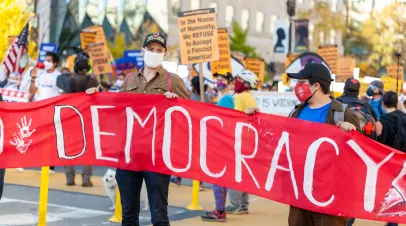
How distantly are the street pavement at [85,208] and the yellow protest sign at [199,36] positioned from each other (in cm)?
207

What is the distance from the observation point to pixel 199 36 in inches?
500

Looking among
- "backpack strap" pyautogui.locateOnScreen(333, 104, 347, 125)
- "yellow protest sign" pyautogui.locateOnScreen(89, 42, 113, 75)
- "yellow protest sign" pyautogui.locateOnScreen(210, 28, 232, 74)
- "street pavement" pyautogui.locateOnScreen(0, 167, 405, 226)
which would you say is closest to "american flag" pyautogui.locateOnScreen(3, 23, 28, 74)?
"street pavement" pyautogui.locateOnScreen(0, 167, 405, 226)

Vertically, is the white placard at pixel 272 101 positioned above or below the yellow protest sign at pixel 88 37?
below

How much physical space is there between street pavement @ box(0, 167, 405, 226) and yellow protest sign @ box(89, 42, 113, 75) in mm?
7433

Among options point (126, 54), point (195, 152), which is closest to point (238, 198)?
point (195, 152)

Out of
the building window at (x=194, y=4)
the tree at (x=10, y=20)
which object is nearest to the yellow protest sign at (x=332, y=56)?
the tree at (x=10, y=20)

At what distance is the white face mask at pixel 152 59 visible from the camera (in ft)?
26.9

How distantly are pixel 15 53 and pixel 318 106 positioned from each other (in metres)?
11.4

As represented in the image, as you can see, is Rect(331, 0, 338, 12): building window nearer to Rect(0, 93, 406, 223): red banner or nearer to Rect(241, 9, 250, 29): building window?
Rect(241, 9, 250, 29): building window

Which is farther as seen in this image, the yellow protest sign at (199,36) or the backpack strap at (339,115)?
the yellow protest sign at (199,36)

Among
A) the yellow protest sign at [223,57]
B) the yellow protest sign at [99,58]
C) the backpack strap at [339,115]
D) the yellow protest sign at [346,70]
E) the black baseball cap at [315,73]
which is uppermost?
the black baseball cap at [315,73]

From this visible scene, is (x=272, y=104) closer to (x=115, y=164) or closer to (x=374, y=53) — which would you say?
(x=115, y=164)

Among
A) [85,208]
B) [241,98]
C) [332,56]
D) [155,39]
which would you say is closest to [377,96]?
[241,98]

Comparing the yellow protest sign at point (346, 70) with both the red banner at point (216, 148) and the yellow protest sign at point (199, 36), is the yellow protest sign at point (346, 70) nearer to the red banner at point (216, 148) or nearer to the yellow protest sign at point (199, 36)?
the yellow protest sign at point (199, 36)
